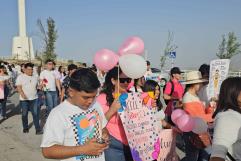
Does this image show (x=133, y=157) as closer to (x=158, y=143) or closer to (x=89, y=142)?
(x=158, y=143)

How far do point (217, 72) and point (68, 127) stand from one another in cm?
317

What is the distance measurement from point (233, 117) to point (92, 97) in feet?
3.48

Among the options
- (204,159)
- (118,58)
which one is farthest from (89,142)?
(204,159)

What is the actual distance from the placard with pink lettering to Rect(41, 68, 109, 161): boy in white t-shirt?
2.21 ft

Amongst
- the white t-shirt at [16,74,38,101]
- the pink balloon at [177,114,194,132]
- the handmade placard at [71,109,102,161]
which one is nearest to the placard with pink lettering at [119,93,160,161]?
the pink balloon at [177,114,194,132]

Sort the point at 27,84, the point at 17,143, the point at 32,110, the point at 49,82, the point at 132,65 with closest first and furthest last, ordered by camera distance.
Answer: the point at 132,65
the point at 17,143
the point at 27,84
the point at 32,110
the point at 49,82

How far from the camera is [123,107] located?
11.4 ft

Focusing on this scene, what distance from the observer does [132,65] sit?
3.53 m

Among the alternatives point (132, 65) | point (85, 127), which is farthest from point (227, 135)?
point (132, 65)

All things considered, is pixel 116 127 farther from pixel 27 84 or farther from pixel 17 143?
pixel 27 84

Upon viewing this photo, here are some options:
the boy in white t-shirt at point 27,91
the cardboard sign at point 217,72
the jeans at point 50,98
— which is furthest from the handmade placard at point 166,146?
the jeans at point 50,98

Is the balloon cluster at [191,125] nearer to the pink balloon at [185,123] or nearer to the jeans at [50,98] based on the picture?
the pink balloon at [185,123]

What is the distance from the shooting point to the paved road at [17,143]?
22.4 ft

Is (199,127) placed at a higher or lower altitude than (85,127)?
lower
